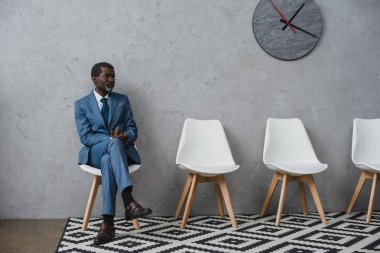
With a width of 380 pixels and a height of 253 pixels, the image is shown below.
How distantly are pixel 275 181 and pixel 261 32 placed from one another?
50.1 inches

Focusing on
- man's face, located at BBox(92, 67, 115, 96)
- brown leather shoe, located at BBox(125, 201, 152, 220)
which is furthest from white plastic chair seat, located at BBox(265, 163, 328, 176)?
man's face, located at BBox(92, 67, 115, 96)

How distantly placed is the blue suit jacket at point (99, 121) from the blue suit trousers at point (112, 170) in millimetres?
167

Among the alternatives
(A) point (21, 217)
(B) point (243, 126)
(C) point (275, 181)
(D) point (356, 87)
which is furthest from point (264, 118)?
(A) point (21, 217)

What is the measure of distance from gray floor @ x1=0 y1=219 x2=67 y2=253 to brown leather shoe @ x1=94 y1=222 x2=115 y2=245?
263mm

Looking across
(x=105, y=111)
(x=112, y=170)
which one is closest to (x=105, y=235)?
Result: (x=112, y=170)

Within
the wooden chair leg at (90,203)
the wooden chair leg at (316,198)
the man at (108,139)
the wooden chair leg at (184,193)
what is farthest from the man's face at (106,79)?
the wooden chair leg at (316,198)

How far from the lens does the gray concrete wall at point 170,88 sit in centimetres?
394

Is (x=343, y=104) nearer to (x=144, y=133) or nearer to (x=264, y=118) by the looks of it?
(x=264, y=118)

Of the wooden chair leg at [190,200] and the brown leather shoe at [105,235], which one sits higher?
the wooden chair leg at [190,200]

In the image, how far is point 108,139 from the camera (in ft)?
11.4

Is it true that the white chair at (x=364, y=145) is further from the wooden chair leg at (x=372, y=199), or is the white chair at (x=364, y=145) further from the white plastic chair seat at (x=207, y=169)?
the white plastic chair seat at (x=207, y=169)

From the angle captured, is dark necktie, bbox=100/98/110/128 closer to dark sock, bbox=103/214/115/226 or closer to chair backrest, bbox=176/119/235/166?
chair backrest, bbox=176/119/235/166

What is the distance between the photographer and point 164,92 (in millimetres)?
4113

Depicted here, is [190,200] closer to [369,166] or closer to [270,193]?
[270,193]
